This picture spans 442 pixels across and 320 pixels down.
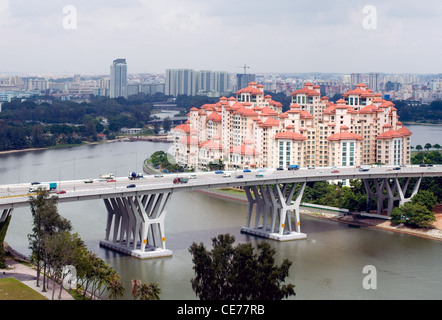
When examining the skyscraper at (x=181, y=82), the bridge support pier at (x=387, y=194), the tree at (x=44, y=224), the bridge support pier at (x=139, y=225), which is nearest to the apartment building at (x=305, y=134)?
the bridge support pier at (x=387, y=194)

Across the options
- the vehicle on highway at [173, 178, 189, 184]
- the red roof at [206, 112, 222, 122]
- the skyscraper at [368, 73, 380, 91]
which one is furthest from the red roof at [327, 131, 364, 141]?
the skyscraper at [368, 73, 380, 91]

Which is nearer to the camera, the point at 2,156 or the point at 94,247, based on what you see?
the point at 94,247

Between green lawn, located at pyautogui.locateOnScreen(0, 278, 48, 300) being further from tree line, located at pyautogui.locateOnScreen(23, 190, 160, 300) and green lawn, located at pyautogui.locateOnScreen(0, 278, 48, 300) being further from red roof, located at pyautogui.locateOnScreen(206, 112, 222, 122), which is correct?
red roof, located at pyautogui.locateOnScreen(206, 112, 222, 122)

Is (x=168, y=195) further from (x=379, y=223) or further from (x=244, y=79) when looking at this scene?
(x=244, y=79)

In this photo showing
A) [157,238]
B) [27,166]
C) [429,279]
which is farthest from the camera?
[27,166]

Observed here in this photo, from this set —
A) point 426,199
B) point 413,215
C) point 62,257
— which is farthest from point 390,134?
point 62,257

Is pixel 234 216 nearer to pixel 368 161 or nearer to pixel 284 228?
pixel 284 228
